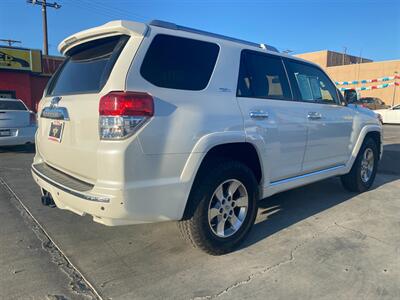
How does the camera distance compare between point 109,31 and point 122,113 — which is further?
point 109,31

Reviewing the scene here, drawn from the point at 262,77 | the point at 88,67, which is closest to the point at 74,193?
the point at 88,67

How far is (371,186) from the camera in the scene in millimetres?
5727

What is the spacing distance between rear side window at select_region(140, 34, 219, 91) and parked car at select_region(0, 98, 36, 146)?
7.16m

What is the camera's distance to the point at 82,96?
113 inches

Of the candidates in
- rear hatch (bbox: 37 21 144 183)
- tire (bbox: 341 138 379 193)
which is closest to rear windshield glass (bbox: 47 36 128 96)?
rear hatch (bbox: 37 21 144 183)

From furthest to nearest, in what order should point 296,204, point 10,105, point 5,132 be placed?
point 10,105 → point 5,132 → point 296,204

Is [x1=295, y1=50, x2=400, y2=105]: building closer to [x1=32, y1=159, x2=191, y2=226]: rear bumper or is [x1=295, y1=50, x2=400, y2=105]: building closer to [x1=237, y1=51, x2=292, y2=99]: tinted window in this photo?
[x1=237, y1=51, x2=292, y2=99]: tinted window

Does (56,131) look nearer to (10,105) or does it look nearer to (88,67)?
(88,67)

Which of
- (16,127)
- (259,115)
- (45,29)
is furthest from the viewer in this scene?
(45,29)

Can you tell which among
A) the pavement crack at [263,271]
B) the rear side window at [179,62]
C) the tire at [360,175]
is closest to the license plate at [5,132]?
the rear side window at [179,62]

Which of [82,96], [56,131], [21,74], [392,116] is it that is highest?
[21,74]

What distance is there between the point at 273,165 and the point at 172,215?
4.43 ft

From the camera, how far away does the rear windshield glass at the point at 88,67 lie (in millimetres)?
2743

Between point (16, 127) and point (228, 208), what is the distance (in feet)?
24.1
